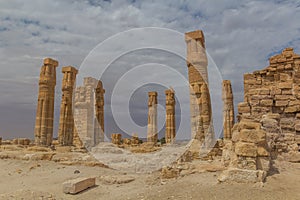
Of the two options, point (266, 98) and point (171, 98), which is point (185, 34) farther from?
point (171, 98)

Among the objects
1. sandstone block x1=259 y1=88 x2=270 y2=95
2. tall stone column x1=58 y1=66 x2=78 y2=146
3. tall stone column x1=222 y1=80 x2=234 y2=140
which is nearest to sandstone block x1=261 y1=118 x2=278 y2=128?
sandstone block x1=259 y1=88 x2=270 y2=95

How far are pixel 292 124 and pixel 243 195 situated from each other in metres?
4.22

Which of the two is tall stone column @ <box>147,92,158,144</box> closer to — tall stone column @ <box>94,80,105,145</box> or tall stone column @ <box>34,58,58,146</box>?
tall stone column @ <box>94,80,105,145</box>

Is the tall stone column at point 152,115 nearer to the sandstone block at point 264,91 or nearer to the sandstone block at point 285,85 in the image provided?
the sandstone block at point 264,91

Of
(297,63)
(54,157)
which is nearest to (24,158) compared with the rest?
(54,157)

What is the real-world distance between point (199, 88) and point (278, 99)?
639cm

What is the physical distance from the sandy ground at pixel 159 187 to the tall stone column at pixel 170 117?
17778mm

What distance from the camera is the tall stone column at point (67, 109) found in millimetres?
21094

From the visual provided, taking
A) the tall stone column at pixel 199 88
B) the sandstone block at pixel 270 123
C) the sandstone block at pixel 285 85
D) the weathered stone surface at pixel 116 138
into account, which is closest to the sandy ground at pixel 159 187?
the sandstone block at pixel 270 123

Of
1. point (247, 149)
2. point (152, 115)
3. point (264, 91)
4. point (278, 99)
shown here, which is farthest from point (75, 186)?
point (152, 115)

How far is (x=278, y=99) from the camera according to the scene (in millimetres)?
8164

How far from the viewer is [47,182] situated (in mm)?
8266

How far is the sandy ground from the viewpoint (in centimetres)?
498

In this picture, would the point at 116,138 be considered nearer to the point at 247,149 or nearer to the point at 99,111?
the point at 99,111
